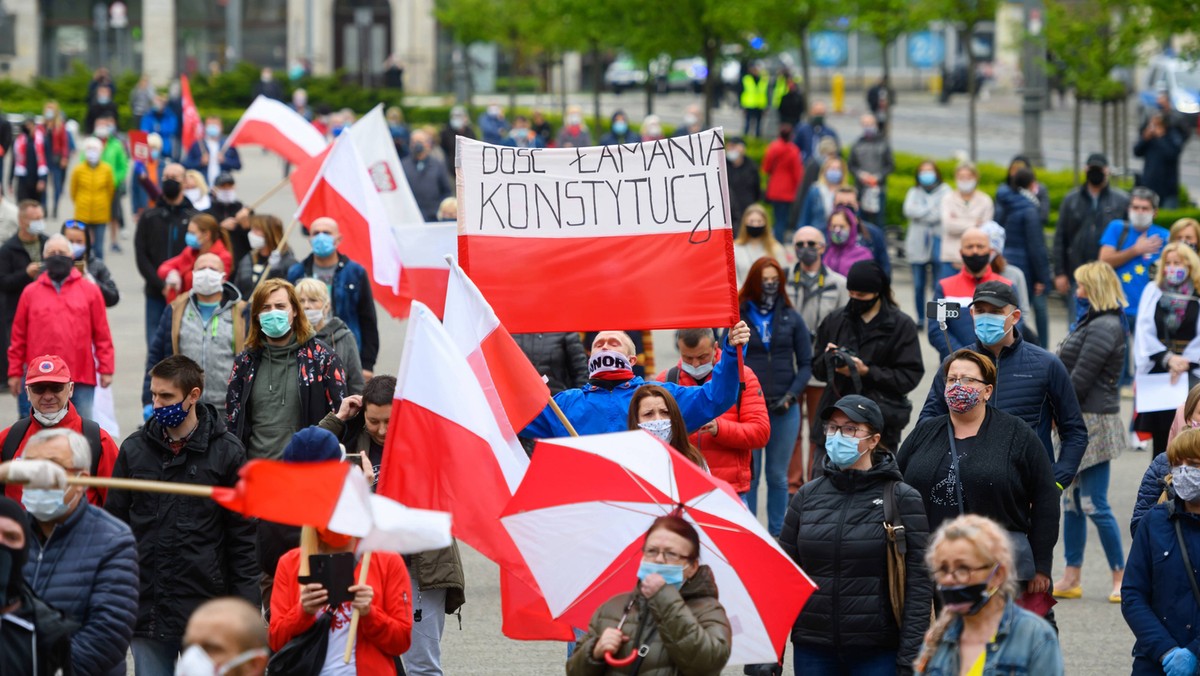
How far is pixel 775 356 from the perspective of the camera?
11.2 m

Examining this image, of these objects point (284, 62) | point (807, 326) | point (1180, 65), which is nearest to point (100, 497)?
point (807, 326)

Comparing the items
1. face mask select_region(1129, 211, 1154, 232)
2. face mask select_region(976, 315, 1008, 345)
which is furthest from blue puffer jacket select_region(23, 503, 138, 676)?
face mask select_region(1129, 211, 1154, 232)

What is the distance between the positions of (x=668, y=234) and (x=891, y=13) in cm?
2319

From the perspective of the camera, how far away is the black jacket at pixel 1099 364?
34.6 feet

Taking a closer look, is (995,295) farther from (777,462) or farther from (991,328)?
(777,462)

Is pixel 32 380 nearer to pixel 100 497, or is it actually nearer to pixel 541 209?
pixel 100 497

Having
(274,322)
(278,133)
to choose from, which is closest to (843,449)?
(274,322)

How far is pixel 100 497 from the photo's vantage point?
24.8ft

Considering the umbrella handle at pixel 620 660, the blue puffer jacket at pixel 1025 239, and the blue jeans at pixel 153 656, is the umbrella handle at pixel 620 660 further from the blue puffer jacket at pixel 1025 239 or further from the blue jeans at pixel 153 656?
the blue puffer jacket at pixel 1025 239

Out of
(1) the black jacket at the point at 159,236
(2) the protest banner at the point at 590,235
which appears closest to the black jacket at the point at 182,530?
(2) the protest banner at the point at 590,235

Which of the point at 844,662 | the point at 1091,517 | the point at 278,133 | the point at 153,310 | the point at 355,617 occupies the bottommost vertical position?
the point at 1091,517

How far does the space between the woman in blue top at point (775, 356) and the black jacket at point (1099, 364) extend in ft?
5.26

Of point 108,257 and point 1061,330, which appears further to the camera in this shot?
point 108,257

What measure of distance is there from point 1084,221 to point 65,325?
929 centimetres
